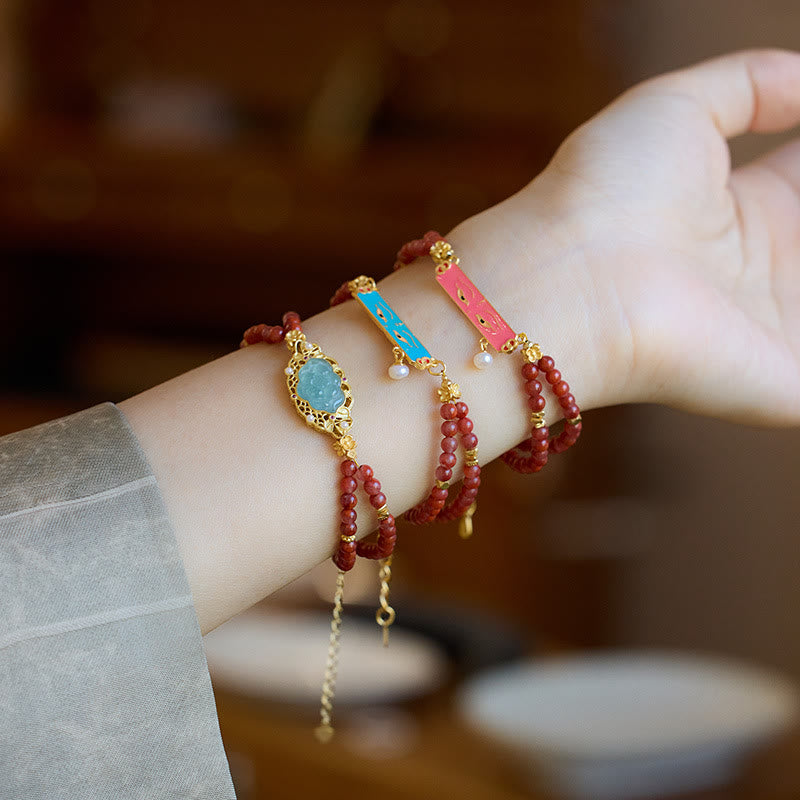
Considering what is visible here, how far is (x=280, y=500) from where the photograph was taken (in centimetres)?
51

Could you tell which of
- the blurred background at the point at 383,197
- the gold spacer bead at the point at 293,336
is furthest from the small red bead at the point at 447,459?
the blurred background at the point at 383,197

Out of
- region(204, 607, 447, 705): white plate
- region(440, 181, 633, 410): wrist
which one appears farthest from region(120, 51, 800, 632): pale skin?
region(204, 607, 447, 705): white plate

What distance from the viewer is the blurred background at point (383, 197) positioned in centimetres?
198

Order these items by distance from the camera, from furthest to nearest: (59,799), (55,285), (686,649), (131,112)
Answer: (55,285) < (131,112) < (686,649) < (59,799)

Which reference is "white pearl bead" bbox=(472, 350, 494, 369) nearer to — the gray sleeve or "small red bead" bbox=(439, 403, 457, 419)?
"small red bead" bbox=(439, 403, 457, 419)

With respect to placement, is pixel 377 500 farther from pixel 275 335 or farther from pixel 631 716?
pixel 631 716

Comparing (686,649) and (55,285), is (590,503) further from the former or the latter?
(55,285)

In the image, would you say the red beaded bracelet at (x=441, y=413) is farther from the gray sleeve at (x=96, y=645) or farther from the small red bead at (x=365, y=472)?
the gray sleeve at (x=96, y=645)

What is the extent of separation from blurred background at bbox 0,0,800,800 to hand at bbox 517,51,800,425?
1.25 metres

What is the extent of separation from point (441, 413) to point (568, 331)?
11 centimetres

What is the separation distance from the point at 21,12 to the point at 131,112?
1.67 ft

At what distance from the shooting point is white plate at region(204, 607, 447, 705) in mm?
918

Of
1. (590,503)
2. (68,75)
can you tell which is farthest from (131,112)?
(590,503)

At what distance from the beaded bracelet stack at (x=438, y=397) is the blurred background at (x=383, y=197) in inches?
54.7
